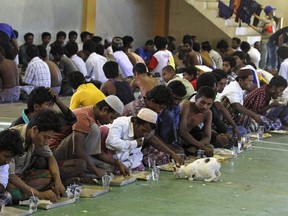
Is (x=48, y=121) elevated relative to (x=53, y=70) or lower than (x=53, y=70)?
lower

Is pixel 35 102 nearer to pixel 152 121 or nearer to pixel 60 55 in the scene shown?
pixel 152 121

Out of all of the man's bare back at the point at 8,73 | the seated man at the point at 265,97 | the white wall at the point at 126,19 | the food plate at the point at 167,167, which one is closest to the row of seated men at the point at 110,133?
the food plate at the point at 167,167

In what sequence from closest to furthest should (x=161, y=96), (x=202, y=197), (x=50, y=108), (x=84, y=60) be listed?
(x=50, y=108) → (x=202, y=197) → (x=161, y=96) → (x=84, y=60)

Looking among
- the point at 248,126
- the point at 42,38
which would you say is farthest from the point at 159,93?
the point at 42,38

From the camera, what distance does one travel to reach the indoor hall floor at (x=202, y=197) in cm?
642

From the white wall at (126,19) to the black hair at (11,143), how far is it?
47.7 ft

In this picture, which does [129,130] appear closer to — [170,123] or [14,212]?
[170,123]

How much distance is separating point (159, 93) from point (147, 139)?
506 mm

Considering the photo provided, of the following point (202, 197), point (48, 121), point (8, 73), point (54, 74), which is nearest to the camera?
point (48, 121)

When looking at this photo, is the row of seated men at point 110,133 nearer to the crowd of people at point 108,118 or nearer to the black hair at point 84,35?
the crowd of people at point 108,118

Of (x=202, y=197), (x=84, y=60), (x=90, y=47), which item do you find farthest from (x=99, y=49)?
(x=202, y=197)

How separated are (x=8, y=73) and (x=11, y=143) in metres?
7.27

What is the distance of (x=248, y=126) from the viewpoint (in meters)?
11.2

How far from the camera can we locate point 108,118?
7.18 meters
